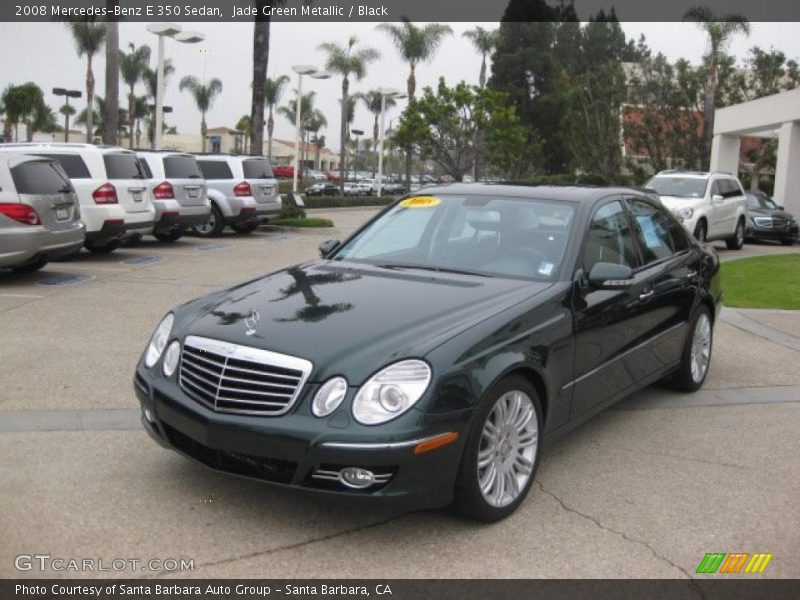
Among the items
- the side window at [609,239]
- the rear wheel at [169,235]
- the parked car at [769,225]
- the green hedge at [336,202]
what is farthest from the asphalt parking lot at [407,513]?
the green hedge at [336,202]

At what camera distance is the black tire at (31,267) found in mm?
10988

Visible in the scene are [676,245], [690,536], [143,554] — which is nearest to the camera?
[143,554]

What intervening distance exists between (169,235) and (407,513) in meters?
13.6

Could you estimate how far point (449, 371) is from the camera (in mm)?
3709

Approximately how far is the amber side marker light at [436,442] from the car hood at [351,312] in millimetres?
369

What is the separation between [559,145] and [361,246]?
5366 cm

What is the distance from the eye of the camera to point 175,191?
15531 mm

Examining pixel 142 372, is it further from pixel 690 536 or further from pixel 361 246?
pixel 690 536

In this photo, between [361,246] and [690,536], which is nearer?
[690,536]

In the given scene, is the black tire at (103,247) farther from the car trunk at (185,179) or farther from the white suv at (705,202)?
the white suv at (705,202)

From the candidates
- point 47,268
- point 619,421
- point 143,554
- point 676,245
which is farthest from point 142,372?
point 47,268

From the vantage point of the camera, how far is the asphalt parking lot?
363cm

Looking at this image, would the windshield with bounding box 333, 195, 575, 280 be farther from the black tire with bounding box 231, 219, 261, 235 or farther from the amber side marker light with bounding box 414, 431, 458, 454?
the black tire with bounding box 231, 219, 261, 235

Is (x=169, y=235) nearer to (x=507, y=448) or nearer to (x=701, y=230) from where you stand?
(x=701, y=230)
